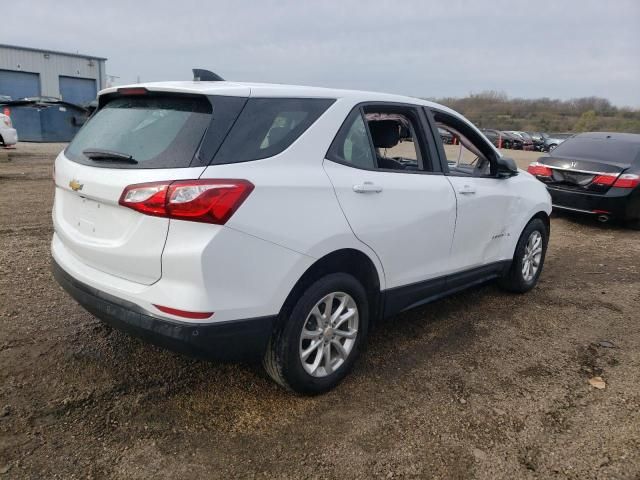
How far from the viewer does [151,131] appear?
2727 millimetres

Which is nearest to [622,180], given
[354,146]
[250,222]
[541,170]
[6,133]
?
[541,170]

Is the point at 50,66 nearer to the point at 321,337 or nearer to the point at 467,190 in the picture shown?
the point at 467,190

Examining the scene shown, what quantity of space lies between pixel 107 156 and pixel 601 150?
26.8 feet

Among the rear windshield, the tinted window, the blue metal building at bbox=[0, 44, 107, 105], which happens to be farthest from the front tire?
the blue metal building at bbox=[0, 44, 107, 105]

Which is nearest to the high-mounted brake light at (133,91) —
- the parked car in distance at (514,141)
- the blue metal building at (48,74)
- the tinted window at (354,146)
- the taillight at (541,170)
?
the tinted window at (354,146)

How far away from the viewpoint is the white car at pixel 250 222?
2.45 meters

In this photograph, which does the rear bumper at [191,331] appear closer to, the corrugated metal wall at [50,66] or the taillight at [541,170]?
the taillight at [541,170]

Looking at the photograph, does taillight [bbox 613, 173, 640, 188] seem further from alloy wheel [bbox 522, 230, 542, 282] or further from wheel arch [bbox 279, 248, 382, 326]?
wheel arch [bbox 279, 248, 382, 326]

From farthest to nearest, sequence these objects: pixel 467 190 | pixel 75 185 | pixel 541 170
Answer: pixel 541 170, pixel 467 190, pixel 75 185

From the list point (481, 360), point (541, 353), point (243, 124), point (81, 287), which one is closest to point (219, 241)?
point (243, 124)

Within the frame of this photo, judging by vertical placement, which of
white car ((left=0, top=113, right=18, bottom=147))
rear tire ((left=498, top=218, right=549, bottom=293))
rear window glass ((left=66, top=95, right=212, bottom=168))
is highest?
rear window glass ((left=66, top=95, right=212, bottom=168))

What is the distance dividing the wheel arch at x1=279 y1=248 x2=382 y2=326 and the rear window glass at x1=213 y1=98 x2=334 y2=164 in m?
0.66

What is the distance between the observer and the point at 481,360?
12.0 ft

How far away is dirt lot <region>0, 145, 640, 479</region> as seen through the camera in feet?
8.25
